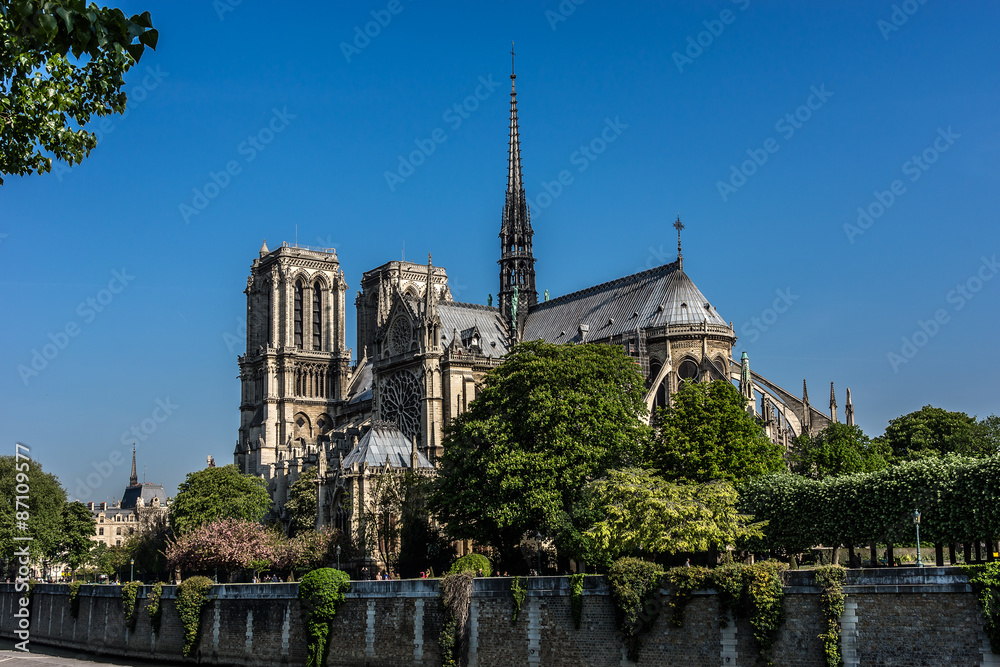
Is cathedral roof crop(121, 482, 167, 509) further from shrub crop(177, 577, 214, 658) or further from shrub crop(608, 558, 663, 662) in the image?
shrub crop(608, 558, 663, 662)

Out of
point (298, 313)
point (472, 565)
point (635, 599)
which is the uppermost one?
point (298, 313)

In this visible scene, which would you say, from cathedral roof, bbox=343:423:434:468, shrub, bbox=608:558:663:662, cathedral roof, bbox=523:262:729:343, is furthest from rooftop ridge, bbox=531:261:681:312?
shrub, bbox=608:558:663:662

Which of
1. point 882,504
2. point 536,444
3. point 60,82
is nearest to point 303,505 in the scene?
point 536,444

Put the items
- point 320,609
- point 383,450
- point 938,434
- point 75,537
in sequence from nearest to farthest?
point 320,609, point 383,450, point 938,434, point 75,537

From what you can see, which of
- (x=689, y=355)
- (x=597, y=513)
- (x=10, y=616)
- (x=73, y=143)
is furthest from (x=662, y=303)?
(x=73, y=143)

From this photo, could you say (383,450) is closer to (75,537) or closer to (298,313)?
(75,537)

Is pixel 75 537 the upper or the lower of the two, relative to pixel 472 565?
upper

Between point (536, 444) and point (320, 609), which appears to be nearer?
point (320, 609)

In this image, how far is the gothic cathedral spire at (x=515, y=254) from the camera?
88.6 m

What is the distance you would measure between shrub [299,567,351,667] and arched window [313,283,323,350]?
223 ft

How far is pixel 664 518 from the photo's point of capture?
4062cm

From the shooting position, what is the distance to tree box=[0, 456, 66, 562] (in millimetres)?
75375

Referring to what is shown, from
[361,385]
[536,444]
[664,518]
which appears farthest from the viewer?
[361,385]

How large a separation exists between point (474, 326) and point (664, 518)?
4627 cm
